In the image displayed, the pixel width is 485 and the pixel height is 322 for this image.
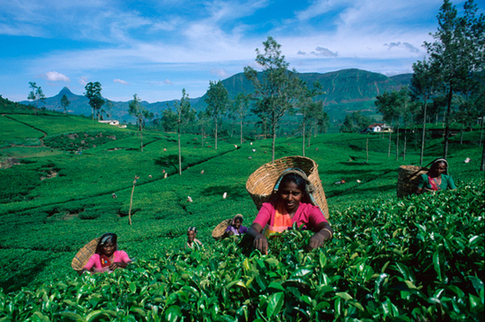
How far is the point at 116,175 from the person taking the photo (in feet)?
103

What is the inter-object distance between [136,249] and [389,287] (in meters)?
10.6

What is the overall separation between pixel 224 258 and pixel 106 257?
439cm

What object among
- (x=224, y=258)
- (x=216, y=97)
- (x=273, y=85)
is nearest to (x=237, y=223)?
(x=224, y=258)

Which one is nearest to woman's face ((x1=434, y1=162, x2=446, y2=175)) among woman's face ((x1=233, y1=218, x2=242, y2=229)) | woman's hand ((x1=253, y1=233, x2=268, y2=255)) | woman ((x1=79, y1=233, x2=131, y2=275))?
woman's face ((x1=233, y1=218, x2=242, y2=229))

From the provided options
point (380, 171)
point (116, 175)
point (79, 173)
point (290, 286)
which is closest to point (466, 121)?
point (380, 171)

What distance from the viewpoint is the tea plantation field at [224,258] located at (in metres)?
1.67

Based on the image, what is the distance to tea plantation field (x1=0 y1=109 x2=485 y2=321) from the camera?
1.67 m

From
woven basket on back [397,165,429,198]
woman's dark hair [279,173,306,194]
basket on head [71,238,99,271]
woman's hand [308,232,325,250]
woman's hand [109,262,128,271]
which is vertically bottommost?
basket on head [71,238,99,271]

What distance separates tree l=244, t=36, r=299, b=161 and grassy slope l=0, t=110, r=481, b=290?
8299mm

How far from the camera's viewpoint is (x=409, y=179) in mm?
7207

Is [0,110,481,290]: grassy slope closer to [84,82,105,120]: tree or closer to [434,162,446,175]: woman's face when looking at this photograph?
[434,162,446,175]: woman's face

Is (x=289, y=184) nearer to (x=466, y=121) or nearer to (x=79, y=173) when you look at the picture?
(x=466, y=121)

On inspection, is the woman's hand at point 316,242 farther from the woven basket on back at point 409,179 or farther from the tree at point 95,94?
the tree at point 95,94

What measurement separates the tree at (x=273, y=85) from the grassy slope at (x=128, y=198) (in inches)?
327
